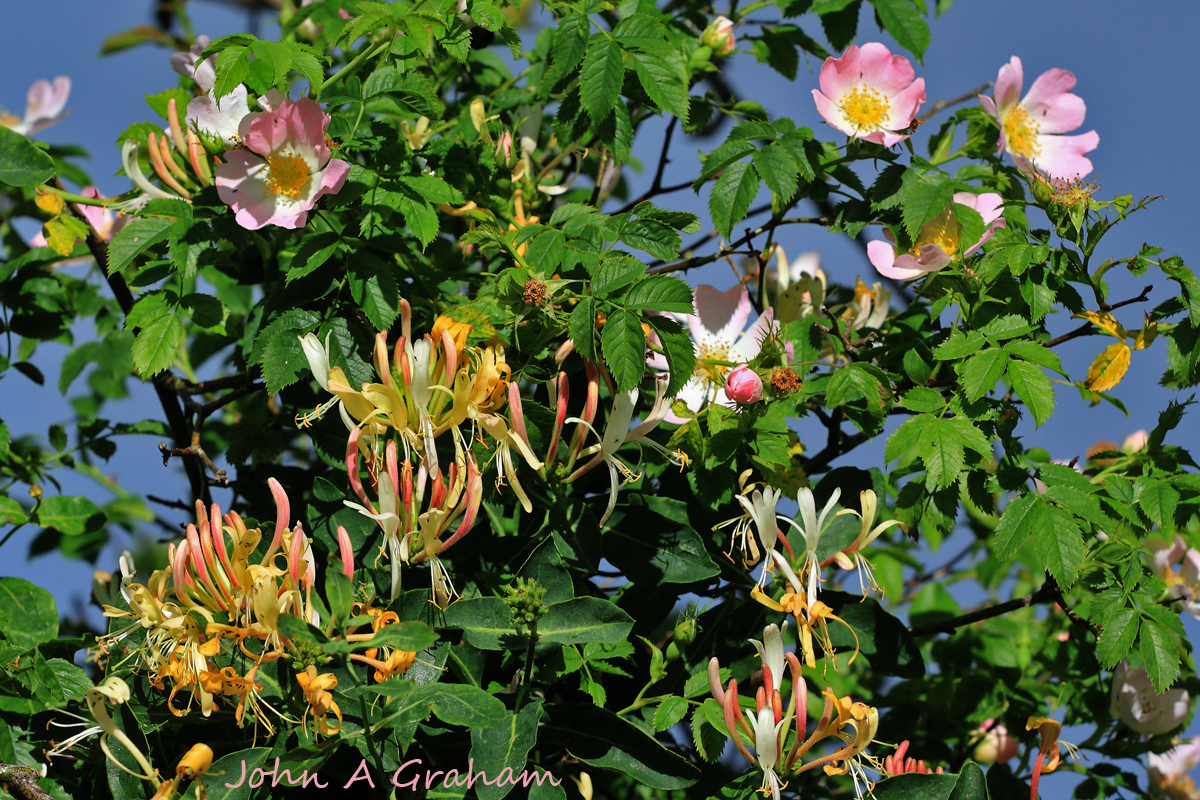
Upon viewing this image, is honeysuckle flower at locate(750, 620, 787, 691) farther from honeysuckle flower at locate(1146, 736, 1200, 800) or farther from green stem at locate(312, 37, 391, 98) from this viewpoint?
honeysuckle flower at locate(1146, 736, 1200, 800)

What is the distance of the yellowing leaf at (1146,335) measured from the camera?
1.46 metres

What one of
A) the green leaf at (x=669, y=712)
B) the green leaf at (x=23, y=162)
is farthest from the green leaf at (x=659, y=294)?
the green leaf at (x=23, y=162)

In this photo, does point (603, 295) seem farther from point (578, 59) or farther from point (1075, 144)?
point (1075, 144)

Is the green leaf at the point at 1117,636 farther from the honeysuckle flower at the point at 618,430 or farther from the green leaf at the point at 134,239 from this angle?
the green leaf at the point at 134,239

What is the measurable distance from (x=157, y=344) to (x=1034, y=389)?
1201 millimetres

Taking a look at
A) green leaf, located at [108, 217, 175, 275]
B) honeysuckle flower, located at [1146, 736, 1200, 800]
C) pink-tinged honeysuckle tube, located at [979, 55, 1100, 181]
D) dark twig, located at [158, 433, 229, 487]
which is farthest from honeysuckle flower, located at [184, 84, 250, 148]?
honeysuckle flower, located at [1146, 736, 1200, 800]

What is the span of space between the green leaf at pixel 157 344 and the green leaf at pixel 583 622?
642 mm

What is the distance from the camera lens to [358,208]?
1.36m

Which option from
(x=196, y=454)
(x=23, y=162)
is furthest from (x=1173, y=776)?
(x=23, y=162)

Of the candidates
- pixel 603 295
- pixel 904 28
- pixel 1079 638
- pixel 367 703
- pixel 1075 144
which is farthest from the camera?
pixel 1079 638

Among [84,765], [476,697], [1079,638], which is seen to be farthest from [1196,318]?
[84,765]

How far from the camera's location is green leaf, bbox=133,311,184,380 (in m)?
1.32

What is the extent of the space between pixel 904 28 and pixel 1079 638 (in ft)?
3.88

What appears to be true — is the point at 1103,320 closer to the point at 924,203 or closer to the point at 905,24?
the point at 924,203
